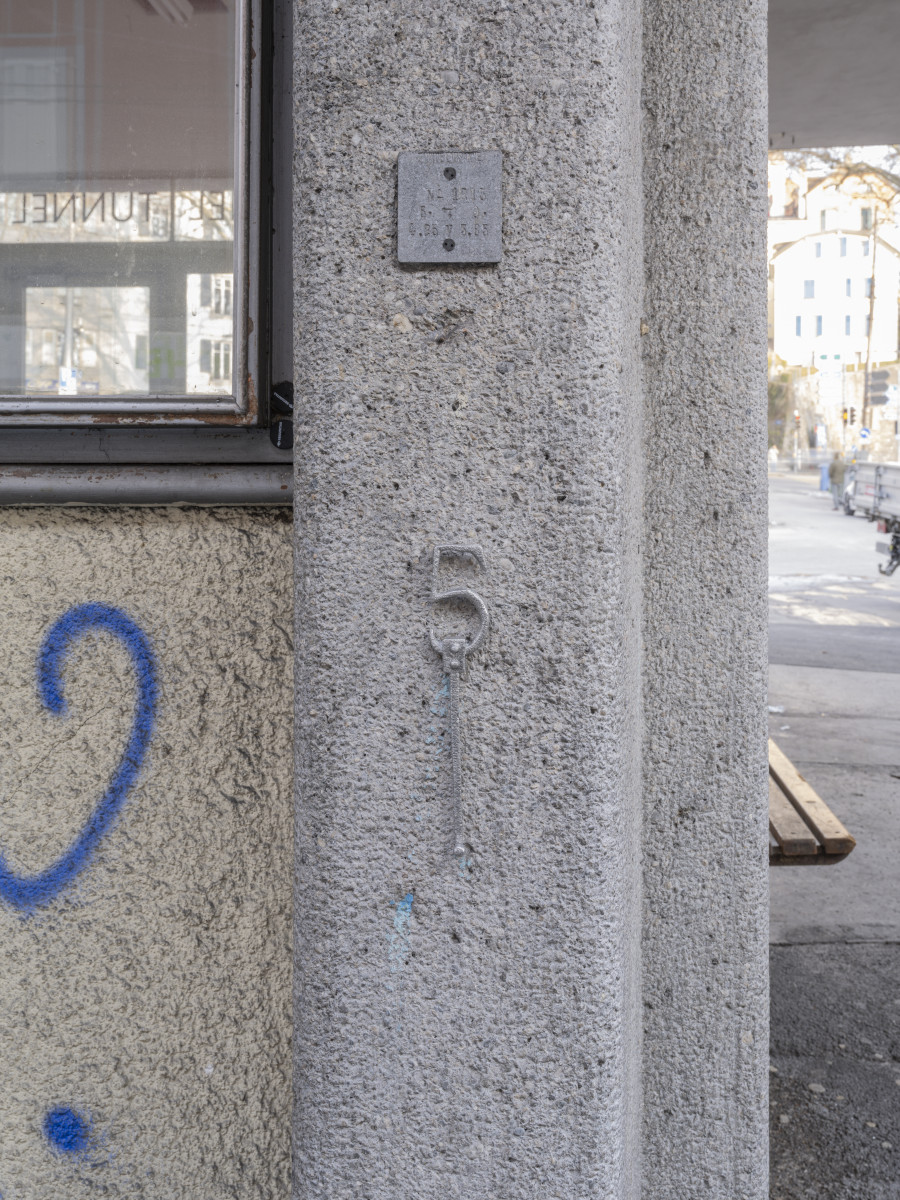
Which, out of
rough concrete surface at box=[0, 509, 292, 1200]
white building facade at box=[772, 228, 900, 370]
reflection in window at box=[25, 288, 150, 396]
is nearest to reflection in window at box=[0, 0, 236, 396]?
reflection in window at box=[25, 288, 150, 396]

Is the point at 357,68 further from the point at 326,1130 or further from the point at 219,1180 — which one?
the point at 219,1180

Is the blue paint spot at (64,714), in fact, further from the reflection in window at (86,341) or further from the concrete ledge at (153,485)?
the reflection in window at (86,341)

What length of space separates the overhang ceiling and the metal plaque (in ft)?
18.3

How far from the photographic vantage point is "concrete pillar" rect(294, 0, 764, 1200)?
1.47m

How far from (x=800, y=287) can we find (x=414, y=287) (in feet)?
215

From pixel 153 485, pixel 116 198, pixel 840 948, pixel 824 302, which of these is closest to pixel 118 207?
pixel 116 198

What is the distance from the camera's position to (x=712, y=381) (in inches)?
70.1

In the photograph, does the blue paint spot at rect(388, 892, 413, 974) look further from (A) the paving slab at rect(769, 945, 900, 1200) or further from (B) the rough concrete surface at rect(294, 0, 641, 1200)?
(A) the paving slab at rect(769, 945, 900, 1200)

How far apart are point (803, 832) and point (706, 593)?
1470 mm

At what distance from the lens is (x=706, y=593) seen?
1793 millimetres

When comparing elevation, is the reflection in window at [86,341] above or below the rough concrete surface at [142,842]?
above

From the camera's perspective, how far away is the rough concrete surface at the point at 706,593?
5.82ft

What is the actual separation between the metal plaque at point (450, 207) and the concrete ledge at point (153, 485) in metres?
0.51

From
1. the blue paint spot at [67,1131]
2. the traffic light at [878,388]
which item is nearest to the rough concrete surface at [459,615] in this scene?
the blue paint spot at [67,1131]
